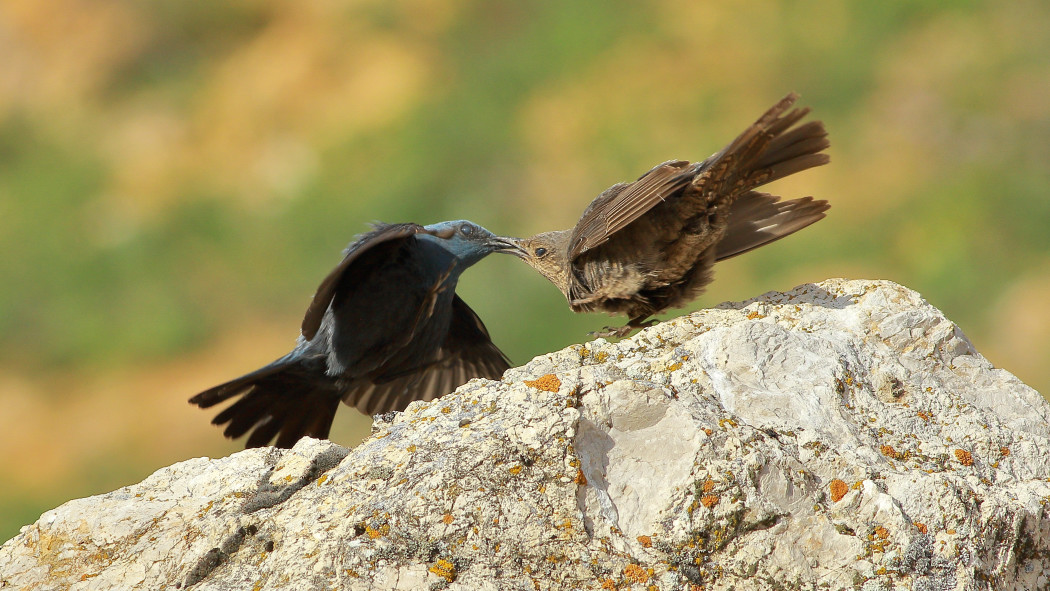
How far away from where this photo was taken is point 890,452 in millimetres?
3348

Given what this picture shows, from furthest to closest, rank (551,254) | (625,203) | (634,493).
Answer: (551,254)
(625,203)
(634,493)

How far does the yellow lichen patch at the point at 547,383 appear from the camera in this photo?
3.29m

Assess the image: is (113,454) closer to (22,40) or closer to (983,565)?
(22,40)

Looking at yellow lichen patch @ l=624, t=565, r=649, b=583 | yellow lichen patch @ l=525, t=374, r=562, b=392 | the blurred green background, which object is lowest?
yellow lichen patch @ l=624, t=565, r=649, b=583

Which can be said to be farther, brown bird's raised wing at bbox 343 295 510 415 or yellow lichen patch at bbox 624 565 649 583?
brown bird's raised wing at bbox 343 295 510 415

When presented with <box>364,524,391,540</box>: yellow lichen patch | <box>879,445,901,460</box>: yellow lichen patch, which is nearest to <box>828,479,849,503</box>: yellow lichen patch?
<box>879,445,901,460</box>: yellow lichen patch

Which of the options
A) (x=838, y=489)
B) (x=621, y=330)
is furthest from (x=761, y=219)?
(x=838, y=489)

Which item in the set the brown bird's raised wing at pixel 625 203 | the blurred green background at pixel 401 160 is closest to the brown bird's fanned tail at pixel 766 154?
the brown bird's raised wing at pixel 625 203

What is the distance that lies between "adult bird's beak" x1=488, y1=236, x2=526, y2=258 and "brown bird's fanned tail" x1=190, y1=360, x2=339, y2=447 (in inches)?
49.6

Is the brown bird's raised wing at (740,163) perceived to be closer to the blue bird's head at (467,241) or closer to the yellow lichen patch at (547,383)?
the blue bird's head at (467,241)

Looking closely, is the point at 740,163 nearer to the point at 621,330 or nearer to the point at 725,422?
the point at 621,330

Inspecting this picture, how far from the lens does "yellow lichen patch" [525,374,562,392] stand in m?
3.29

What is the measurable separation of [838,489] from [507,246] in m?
3.08

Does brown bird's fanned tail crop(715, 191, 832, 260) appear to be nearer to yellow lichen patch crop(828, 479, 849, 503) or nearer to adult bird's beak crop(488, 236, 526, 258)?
adult bird's beak crop(488, 236, 526, 258)
